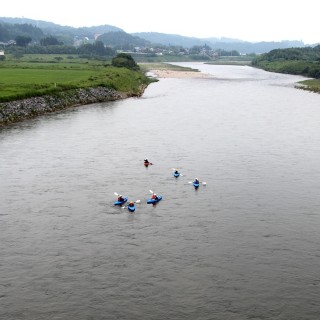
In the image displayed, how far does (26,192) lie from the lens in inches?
1406

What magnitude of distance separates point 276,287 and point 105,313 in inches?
347

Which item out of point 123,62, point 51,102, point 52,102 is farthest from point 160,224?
point 123,62

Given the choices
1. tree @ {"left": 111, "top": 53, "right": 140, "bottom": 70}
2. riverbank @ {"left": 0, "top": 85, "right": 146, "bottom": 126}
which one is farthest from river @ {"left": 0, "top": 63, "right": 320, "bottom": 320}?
tree @ {"left": 111, "top": 53, "right": 140, "bottom": 70}

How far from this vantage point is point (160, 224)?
30.0 metres

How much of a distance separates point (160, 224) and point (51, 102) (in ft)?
158

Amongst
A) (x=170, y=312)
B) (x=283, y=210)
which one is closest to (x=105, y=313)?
(x=170, y=312)

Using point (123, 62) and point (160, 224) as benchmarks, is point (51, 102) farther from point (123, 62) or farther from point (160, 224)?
point (123, 62)

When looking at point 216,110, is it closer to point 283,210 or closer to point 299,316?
point 283,210

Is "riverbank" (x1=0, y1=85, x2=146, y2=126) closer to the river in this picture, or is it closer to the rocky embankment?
the rocky embankment

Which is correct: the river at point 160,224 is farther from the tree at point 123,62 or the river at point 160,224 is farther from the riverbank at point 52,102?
the tree at point 123,62

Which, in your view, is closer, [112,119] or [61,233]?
[61,233]

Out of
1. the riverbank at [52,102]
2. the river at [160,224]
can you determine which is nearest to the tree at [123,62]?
the riverbank at [52,102]

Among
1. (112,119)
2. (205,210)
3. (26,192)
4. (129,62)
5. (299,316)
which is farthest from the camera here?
(129,62)

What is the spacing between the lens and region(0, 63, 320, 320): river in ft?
70.5
